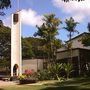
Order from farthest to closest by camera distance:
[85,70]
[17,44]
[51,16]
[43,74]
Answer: [51,16], [17,44], [85,70], [43,74]

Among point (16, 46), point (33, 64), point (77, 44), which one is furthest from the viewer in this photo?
point (33, 64)

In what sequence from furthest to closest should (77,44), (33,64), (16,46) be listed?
1. (33,64)
2. (77,44)
3. (16,46)

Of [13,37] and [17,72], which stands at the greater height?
[13,37]

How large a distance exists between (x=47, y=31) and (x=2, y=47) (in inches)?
1006

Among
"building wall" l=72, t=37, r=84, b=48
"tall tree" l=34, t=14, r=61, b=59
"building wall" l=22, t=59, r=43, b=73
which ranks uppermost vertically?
"tall tree" l=34, t=14, r=61, b=59

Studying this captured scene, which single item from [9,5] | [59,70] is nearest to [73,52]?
[59,70]

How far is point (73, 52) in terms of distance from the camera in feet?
144

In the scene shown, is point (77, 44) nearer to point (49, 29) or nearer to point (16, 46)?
point (49, 29)

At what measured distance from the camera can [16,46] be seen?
44188mm

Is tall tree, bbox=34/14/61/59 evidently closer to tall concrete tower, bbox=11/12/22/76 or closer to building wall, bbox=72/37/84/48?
building wall, bbox=72/37/84/48

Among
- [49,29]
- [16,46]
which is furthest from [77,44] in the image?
[16,46]

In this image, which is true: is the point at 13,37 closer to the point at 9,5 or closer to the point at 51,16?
the point at 51,16

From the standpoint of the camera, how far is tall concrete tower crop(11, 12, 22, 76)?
43.8 m

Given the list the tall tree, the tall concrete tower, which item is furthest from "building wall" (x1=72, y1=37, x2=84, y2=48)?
the tall concrete tower
